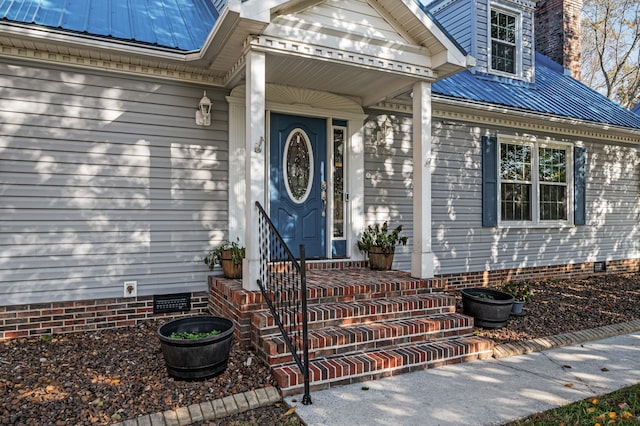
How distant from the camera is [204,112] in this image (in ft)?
15.2

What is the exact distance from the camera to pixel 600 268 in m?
8.09

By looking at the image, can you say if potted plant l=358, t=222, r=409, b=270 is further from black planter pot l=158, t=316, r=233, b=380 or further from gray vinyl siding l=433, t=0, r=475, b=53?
gray vinyl siding l=433, t=0, r=475, b=53

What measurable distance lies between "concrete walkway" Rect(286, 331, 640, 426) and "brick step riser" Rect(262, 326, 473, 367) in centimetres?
33

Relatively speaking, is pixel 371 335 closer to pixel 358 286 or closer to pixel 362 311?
pixel 362 311

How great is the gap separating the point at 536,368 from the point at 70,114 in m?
5.13

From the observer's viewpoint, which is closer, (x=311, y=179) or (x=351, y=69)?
(x=351, y=69)

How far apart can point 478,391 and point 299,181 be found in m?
3.12

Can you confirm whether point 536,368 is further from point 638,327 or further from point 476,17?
point 476,17

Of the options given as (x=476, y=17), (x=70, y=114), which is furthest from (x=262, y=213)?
(x=476, y=17)

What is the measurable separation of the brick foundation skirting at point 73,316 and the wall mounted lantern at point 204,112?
6.61 feet

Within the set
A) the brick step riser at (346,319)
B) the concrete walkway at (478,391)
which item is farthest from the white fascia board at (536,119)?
the concrete walkway at (478,391)

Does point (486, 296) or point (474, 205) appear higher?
point (474, 205)

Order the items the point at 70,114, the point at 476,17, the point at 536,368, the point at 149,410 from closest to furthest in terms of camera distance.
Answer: the point at 149,410 → the point at 536,368 → the point at 70,114 → the point at 476,17

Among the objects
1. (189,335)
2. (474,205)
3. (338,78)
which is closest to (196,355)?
(189,335)
